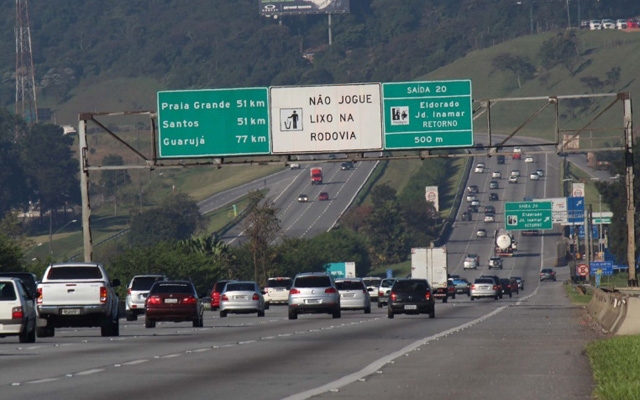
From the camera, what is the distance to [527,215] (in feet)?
381

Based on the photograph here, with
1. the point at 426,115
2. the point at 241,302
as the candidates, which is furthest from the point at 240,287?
the point at 426,115

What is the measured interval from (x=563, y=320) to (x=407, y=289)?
26.2 ft

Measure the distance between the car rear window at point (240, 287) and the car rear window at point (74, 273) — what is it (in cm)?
1880

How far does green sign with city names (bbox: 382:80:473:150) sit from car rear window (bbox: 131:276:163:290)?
1000 cm

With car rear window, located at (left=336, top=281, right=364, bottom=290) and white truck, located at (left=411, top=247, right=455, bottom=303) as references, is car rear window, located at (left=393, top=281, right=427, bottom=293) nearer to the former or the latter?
car rear window, located at (left=336, top=281, right=364, bottom=290)

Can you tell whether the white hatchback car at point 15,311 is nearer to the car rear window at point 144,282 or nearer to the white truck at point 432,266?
the car rear window at point 144,282

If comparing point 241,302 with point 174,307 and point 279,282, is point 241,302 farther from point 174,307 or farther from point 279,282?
point 279,282

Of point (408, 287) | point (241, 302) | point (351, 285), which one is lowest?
point (241, 302)

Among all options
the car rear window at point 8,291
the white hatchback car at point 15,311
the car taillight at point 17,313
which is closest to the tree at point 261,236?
the white hatchback car at point 15,311

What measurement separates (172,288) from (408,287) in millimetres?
9069

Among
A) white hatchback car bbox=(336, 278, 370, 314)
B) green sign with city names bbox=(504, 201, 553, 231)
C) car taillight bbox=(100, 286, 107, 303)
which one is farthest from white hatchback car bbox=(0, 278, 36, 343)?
green sign with city names bbox=(504, 201, 553, 231)

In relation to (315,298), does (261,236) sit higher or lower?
higher

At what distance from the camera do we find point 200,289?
316 feet

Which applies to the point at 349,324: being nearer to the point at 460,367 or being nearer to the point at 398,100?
the point at 398,100
